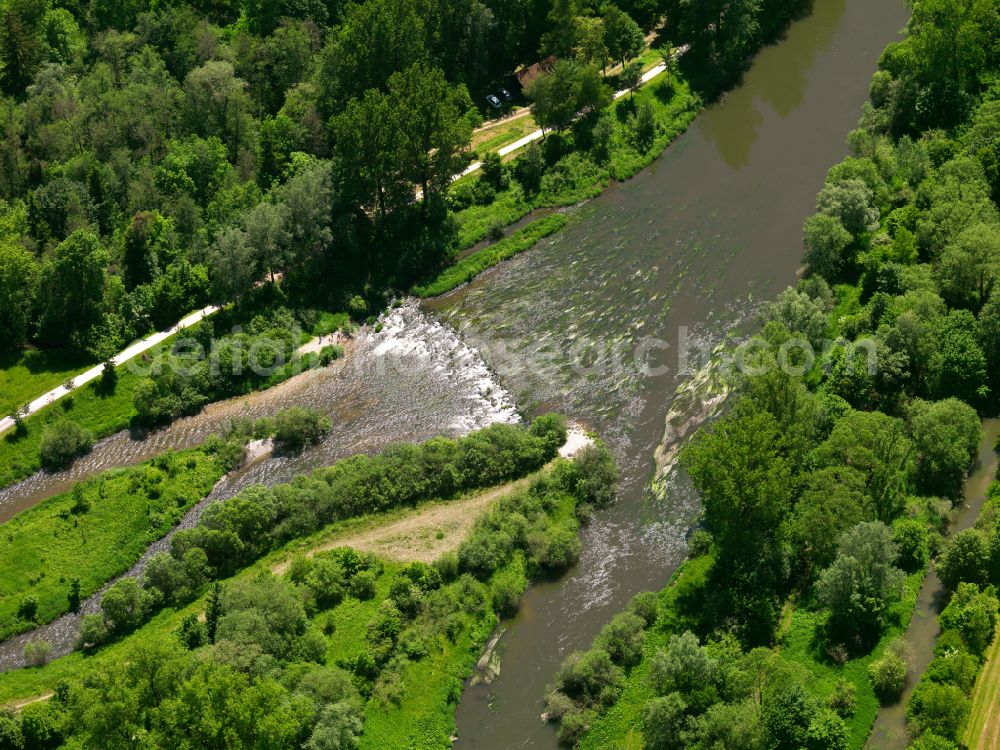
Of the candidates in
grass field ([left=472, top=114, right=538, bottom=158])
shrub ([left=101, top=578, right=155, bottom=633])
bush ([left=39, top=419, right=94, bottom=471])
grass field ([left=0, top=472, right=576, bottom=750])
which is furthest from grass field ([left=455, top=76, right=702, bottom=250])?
shrub ([left=101, top=578, right=155, bottom=633])

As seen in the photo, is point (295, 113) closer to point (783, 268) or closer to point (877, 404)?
point (783, 268)

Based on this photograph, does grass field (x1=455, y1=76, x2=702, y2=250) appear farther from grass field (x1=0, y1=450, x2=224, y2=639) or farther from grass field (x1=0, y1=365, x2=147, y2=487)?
grass field (x1=0, y1=450, x2=224, y2=639)

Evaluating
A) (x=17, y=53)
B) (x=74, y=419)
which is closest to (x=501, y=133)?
(x=17, y=53)

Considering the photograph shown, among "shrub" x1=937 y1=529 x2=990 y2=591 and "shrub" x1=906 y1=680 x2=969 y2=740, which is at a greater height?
"shrub" x1=937 y1=529 x2=990 y2=591

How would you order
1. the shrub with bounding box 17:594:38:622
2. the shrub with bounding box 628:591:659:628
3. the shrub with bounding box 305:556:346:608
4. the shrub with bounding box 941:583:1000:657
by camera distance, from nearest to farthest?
the shrub with bounding box 941:583:1000:657
the shrub with bounding box 628:591:659:628
the shrub with bounding box 305:556:346:608
the shrub with bounding box 17:594:38:622

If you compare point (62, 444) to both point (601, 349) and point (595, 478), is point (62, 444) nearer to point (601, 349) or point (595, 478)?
point (595, 478)

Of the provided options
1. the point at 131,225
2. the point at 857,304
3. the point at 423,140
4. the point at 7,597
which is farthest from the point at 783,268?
the point at 7,597
